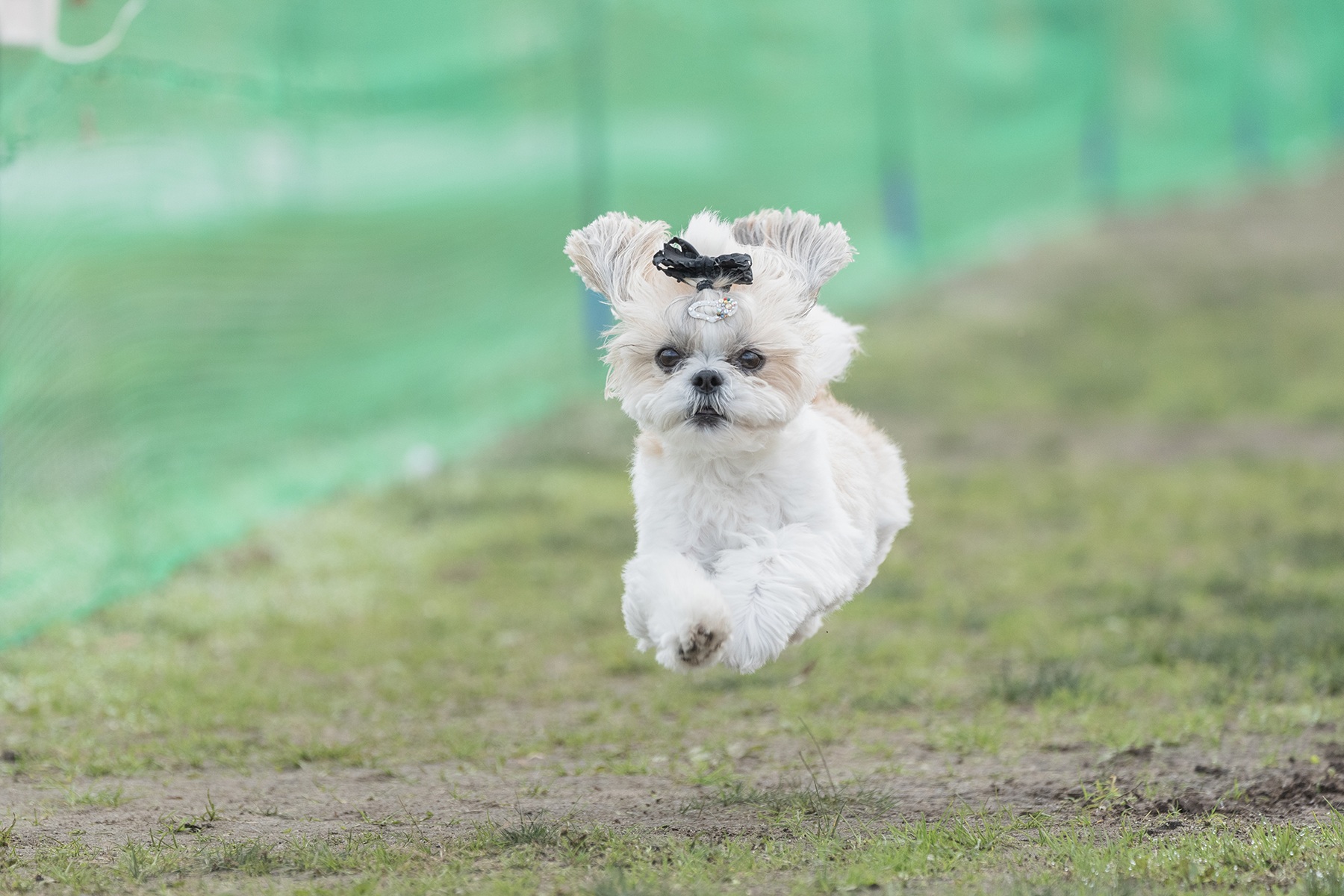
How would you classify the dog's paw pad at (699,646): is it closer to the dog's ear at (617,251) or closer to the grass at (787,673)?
the grass at (787,673)

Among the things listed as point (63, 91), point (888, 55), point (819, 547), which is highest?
point (888, 55)

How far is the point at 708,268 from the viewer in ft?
13.3

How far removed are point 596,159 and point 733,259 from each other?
30.0ft

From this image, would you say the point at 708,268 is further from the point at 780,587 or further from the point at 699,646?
the point at 699,646

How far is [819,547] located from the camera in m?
4.28

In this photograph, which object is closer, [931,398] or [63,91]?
[63,91]

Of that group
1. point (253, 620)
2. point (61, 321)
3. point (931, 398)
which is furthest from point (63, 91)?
point (931, 398)

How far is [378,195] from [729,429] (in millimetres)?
9205

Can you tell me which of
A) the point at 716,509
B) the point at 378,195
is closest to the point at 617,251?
the point at 716,509

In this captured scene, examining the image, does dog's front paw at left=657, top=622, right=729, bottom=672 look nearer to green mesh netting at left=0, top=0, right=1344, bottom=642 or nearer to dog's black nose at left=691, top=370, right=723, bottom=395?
dog's black nose at left=691, top=370, right=723, bottom=395

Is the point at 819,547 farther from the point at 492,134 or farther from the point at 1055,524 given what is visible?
the point at 492,134

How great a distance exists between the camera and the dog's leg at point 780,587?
3.96 metres

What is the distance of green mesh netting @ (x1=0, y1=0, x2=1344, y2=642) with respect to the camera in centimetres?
823

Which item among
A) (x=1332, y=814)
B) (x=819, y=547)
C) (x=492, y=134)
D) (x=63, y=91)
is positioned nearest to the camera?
(x=819, y=547)
